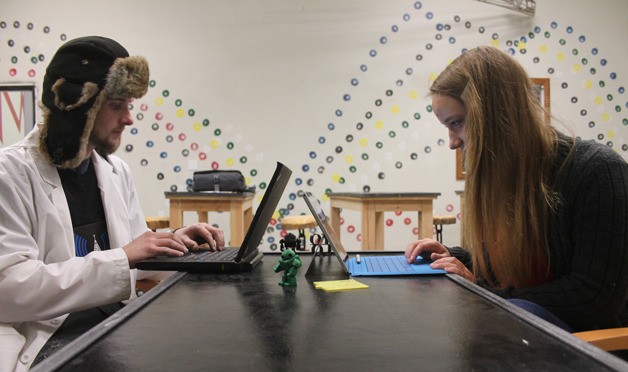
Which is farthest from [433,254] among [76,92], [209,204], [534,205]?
[209,204]

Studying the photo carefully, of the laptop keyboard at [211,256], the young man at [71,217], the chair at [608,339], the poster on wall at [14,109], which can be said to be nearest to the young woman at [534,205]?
the chair at [608,339]

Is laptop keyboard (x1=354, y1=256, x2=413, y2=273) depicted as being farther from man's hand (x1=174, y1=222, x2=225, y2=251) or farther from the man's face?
the man's face

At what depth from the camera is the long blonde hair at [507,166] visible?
1.12 metres

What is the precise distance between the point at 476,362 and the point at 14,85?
496 cm

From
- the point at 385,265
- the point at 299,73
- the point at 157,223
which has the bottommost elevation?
the point at 157,223

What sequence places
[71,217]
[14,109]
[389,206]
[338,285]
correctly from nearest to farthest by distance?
[338,285]
[71,217]
[389,206]
[14,109]

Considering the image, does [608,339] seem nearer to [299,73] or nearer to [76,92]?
[76,92]

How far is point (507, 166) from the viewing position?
3.75 ft

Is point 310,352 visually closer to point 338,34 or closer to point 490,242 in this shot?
point 490,242

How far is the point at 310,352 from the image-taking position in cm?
55

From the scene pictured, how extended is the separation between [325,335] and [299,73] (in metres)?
4.09

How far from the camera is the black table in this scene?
1.69 feet

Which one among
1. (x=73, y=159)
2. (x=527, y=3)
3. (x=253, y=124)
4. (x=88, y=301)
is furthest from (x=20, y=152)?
(x=527, y=3)

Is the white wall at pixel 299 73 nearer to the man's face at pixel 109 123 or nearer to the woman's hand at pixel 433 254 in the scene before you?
the man's face at pixel 109 123
